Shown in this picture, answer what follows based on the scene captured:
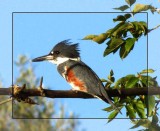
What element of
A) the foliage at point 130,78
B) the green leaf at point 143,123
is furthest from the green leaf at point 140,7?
the green leaf at point 143,123

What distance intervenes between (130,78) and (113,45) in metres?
0.11

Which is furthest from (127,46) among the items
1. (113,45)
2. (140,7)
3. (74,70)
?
(74,70)

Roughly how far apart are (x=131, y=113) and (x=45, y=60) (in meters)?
0.35

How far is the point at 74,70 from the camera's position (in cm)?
219

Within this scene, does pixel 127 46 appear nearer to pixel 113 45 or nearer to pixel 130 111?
pixel 113 45

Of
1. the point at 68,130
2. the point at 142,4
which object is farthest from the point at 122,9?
the point at 68,130

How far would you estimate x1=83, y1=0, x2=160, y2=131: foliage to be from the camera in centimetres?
195

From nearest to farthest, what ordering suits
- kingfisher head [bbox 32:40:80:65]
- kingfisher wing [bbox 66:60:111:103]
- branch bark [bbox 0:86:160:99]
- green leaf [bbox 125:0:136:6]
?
branch bark [bbox 0:86:160:99] → kingfisher wing [bbox 66:60:111:103] → green leaf [bbox 125:0:136:6] → kingfisher head [bbox 32:40:80:65]

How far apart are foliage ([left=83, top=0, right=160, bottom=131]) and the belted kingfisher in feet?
0.14

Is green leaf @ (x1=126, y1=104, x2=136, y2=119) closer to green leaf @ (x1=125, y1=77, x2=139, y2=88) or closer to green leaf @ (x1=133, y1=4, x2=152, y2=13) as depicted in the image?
green leaf @ (x1=125, y1=77, x2=139, y2=88)

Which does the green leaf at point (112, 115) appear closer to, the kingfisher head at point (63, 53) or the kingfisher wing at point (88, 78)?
the kingfisher wing at point (88, 78)

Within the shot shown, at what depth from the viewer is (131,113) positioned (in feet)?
6.42

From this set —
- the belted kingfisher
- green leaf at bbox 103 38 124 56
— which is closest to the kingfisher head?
the belted kingfisher

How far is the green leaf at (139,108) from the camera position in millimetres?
1954
